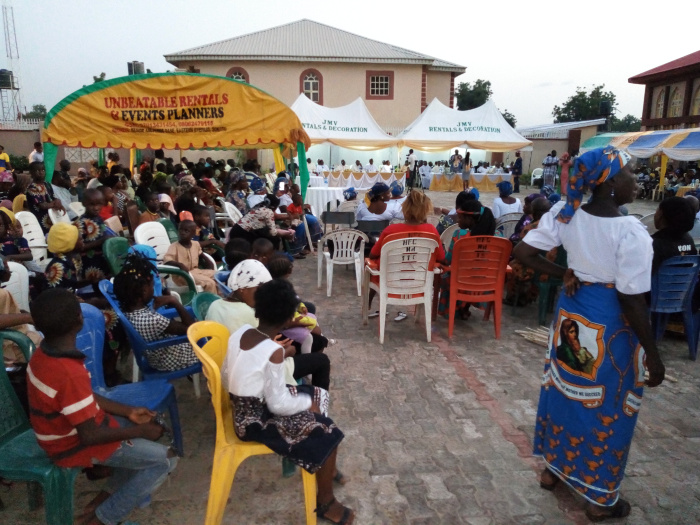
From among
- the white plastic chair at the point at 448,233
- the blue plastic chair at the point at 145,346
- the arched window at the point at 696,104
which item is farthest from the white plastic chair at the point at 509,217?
the arched window at the point at 696,104

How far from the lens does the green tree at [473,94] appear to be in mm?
55688

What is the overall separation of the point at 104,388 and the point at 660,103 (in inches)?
1425

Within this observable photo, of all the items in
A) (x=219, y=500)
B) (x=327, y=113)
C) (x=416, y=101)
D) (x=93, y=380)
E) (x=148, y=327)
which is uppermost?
(x=416, y=101)

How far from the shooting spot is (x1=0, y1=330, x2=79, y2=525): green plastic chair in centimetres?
213

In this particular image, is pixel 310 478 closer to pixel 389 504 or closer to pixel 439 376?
pixel 389 504

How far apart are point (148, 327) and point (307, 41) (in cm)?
3007

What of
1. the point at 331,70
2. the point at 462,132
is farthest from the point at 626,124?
the point at 462,132

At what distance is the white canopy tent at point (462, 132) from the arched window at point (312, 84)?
14.3 m

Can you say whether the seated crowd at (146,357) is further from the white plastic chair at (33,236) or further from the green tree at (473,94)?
the green tree at (473,94)

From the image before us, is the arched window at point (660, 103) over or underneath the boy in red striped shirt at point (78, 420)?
over

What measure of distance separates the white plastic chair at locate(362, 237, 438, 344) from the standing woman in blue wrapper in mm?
2085

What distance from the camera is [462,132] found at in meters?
15.3

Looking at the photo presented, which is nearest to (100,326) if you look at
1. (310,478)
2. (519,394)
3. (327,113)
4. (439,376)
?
(310,478)

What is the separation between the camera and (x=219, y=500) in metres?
2.28
